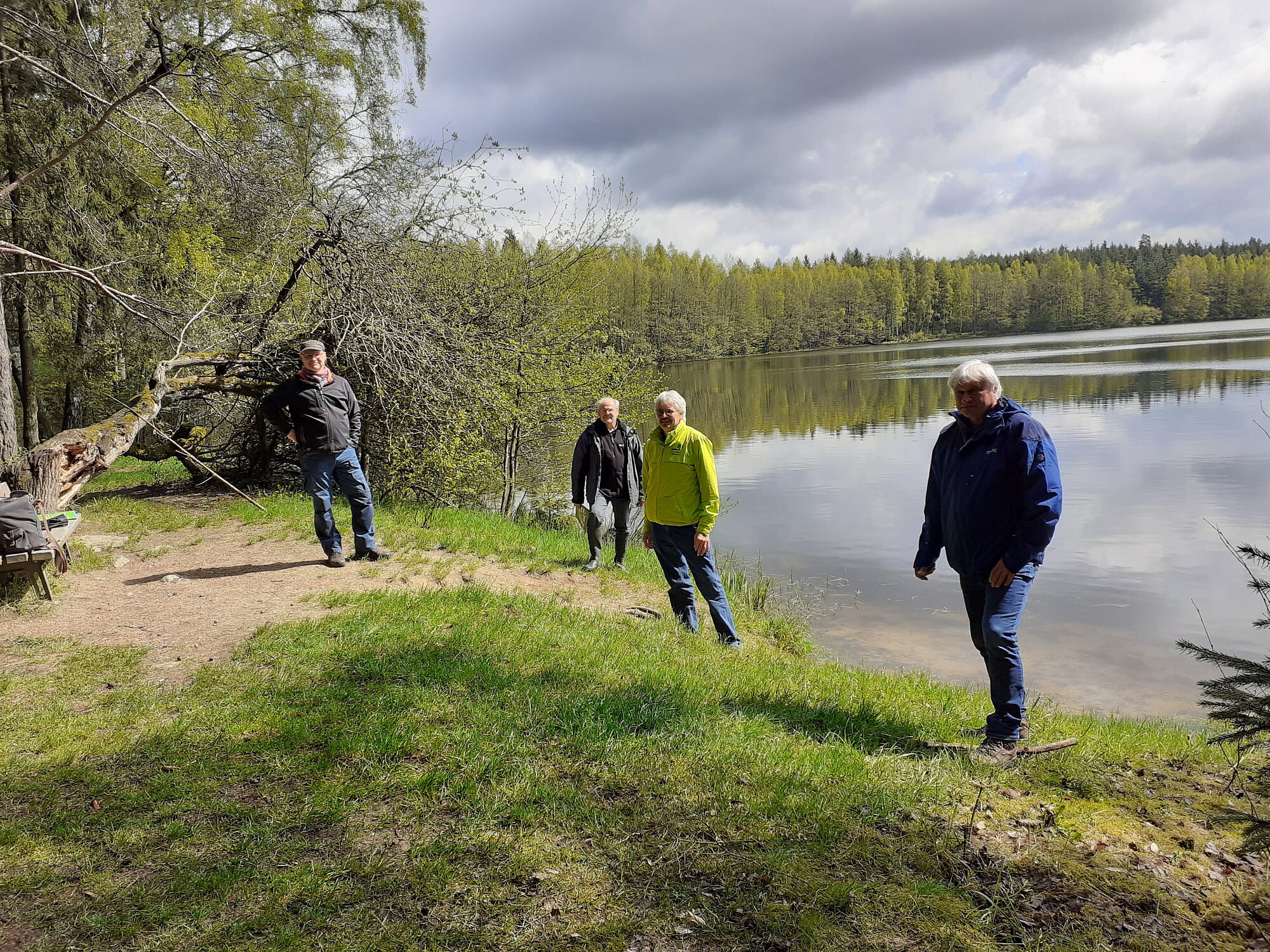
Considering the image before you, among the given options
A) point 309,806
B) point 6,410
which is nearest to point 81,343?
point 6,410

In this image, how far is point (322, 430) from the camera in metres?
7.19

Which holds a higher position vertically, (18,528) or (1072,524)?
(18,528)

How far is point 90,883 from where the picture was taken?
9.14 feet

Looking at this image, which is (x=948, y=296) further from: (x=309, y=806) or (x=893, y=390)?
(x=309, y=806)

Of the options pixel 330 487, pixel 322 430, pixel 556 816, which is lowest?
pixel 556 816

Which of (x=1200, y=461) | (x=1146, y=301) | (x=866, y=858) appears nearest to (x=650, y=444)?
(x=866, y=858)

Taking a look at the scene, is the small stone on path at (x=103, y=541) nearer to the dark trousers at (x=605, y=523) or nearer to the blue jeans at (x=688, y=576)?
the dark trousers at (x=605, y=523)

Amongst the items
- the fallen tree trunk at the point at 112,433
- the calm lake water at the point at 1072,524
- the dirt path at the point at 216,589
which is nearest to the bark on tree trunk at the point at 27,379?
the fallen tree trunk at the point at 112,433

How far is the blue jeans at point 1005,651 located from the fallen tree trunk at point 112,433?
638 cm

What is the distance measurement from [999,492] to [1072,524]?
10.5 m

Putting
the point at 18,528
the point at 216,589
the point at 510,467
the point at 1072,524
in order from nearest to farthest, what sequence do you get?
the point at 18,528 → the point at 216,589 → the point at 1072,524 → the point at 510,467

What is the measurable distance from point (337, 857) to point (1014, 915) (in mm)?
2661

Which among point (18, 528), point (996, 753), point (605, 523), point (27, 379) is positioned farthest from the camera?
point (27, 379)

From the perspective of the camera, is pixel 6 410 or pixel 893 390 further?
pixel 893 390
